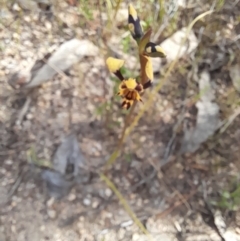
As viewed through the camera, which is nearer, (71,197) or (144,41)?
(144,41)

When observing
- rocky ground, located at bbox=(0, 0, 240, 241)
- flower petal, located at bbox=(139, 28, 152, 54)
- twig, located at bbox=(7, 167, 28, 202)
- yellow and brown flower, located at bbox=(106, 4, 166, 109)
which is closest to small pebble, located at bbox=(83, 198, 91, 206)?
rocky ground, located at bbox=(0, 0, 240, 241)

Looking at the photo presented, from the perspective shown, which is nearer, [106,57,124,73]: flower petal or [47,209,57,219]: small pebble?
[106,57,124,73]: flower petal

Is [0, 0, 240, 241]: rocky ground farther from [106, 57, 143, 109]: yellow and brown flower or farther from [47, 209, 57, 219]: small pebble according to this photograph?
[106, 57, 143, 109]: yellow and brown flower

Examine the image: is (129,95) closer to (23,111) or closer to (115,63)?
(115,63)

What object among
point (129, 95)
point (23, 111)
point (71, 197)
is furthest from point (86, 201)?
point (129, 95)

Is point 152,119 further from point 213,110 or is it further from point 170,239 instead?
point 170,239

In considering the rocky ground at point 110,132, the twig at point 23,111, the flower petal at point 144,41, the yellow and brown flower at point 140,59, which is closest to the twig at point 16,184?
the rocky ground at point 110,132

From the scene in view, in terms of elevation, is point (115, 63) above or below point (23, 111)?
above

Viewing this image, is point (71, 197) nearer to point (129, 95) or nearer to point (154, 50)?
point (129, 95)

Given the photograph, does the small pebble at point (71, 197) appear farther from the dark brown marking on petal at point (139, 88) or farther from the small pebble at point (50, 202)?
the dark brown marking on petal at point (139, 88)

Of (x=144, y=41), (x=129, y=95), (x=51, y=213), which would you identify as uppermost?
(x=144, y=41)
